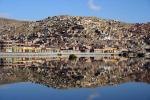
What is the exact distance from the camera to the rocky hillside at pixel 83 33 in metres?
145

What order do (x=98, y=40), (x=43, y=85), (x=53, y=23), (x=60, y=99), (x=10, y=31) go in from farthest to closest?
(x=10, y=31)
(x=53, y=23)
(x=98, y=40)
(x=43, y=85)
(x=60, y=99)

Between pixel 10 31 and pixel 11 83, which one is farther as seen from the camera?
pixel 10 31

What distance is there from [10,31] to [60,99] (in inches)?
6711

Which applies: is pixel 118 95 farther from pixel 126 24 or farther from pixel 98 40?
pixel 126 24

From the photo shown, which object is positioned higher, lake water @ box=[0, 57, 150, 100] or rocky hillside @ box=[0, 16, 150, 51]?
rocky hillside @ box=[0, 16, 150, 51]

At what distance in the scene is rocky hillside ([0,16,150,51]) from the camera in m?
145

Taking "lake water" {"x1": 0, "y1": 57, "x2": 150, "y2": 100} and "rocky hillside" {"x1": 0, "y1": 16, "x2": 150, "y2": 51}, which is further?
"rocky hillside" {"x1": 0, "y1": 16, "x2": 150, "y2": 51}

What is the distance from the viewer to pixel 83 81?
34250 millimetres

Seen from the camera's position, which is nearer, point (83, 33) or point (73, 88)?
point (73, 88)

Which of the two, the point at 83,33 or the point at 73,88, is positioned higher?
the point at 83,33

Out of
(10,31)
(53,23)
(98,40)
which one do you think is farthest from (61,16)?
(98,40)

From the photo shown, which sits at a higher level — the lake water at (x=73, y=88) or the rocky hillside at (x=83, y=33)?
the rocky hillside at (x=83, y=33)

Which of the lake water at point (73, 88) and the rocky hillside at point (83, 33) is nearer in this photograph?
the lake water at point (73, 88)

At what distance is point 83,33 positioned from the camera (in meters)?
156
